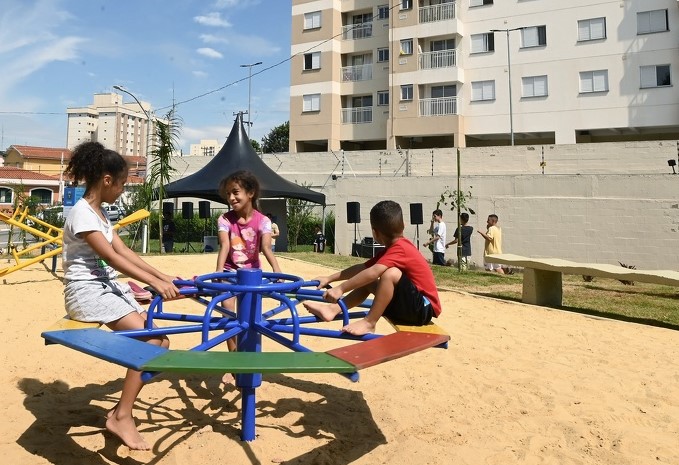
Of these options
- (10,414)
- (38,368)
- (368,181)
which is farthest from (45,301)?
(368,181)

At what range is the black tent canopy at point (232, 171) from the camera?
14.5 m

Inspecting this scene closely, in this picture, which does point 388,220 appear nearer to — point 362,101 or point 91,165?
point 91,165

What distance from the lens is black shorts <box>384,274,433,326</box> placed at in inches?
118

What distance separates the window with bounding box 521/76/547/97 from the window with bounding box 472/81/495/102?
1538 millimetres

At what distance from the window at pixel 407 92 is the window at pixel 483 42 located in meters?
3.71

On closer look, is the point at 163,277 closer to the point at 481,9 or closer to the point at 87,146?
the point at 87,146

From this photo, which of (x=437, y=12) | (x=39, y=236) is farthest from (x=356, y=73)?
(x=39, y=236)

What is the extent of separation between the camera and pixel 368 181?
18.5m

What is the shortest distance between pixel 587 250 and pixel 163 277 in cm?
1406

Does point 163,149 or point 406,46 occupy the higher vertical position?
point 406,46

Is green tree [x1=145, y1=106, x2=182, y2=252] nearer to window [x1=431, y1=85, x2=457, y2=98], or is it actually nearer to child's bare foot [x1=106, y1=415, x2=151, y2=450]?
→ child's bare foot [x1=106, y1=415, x2=151, y2=450]

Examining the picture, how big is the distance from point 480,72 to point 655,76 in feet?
26.1

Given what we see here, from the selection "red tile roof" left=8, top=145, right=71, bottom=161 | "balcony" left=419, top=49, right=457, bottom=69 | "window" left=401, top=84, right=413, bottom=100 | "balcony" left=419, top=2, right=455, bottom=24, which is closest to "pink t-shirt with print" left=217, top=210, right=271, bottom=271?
"balcony" left=419, top=49, right=457, bottom=69

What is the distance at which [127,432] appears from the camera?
2770mm
